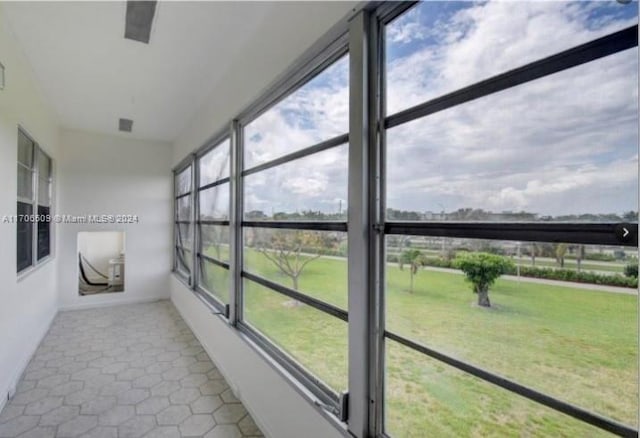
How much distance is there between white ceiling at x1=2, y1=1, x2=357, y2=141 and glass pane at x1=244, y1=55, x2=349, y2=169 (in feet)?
0.71

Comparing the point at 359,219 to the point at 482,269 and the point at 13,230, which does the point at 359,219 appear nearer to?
the point at 482,269

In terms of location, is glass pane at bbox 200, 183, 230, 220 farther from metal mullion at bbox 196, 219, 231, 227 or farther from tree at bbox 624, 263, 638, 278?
tree at bbox 624, 263, 638, 278

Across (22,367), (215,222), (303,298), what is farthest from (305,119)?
(22,367)

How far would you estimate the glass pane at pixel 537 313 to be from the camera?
0.83 metres

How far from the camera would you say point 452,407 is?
1.22 meters

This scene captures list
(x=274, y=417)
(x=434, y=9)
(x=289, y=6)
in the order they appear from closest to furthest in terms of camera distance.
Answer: (x=434, y=9) → (x=289, y=6) → (x=274, y=417)

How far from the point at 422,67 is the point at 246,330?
8.19 feet

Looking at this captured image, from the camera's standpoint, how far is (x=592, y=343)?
878 millimetres

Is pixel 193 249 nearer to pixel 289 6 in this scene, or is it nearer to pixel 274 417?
pixel 274 417

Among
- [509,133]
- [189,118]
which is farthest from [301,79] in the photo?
[189,118]

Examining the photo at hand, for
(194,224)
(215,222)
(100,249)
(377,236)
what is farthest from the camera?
(100,249)

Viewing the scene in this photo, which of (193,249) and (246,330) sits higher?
(193,249)

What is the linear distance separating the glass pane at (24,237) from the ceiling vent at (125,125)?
6.23ft

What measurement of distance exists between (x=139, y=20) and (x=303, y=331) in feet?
8.69
